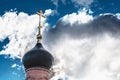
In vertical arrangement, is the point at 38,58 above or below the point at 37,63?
above

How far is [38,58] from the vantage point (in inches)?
1024

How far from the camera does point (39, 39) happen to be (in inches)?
1086

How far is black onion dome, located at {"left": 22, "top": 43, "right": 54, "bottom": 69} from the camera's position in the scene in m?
26.0

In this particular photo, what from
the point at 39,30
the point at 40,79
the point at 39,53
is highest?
the point at 39,30

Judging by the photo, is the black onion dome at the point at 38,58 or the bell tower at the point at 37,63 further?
the black onion dome at the point at 38,58

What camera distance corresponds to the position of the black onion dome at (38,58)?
85.1ft

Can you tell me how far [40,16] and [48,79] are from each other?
4845mm

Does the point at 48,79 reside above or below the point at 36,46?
below

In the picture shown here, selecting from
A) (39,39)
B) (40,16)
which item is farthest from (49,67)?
(40,16)

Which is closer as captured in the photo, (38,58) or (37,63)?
(37,63)

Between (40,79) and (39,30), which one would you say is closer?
(40,79)

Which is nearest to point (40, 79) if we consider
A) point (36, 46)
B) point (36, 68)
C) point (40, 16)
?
point (36, 68)

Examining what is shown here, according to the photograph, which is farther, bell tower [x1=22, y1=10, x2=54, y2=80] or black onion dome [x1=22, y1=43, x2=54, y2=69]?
black onion dome [x1=22, y1=43, x2=54, y2=69]

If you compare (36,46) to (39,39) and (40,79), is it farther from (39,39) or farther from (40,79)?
(40,79)
